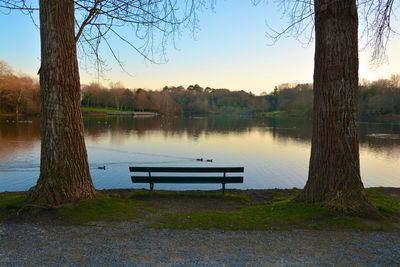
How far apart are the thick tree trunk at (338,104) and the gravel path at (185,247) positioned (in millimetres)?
1182

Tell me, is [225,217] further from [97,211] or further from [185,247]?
[97,211]

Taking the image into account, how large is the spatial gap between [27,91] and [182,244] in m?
91.8

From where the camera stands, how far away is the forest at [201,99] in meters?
87.6

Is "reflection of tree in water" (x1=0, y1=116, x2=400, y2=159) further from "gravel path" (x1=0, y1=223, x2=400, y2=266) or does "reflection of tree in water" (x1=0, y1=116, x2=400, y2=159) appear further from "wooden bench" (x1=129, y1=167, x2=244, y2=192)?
"gravel path" (x1=0, y1=223, x2=400, y2=266)

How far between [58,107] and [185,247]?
382 cm

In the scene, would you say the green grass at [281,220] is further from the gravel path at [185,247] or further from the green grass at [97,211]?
the green grass at [97,211]

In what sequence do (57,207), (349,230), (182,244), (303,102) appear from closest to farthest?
(182,244) → (349,230) → (57,207) → (303,102)

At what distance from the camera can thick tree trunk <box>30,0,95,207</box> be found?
719 centimetres

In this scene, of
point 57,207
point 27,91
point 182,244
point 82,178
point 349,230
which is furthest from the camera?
point 27,91

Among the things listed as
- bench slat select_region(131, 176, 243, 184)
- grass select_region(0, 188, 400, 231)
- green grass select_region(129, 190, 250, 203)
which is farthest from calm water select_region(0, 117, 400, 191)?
grass select_region(0, 188, 400, 231)

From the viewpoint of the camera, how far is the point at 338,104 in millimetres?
7164

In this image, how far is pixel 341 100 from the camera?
7.15 metres

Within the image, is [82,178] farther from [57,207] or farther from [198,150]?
[198,150]

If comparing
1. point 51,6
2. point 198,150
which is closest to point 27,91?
point 198,150
